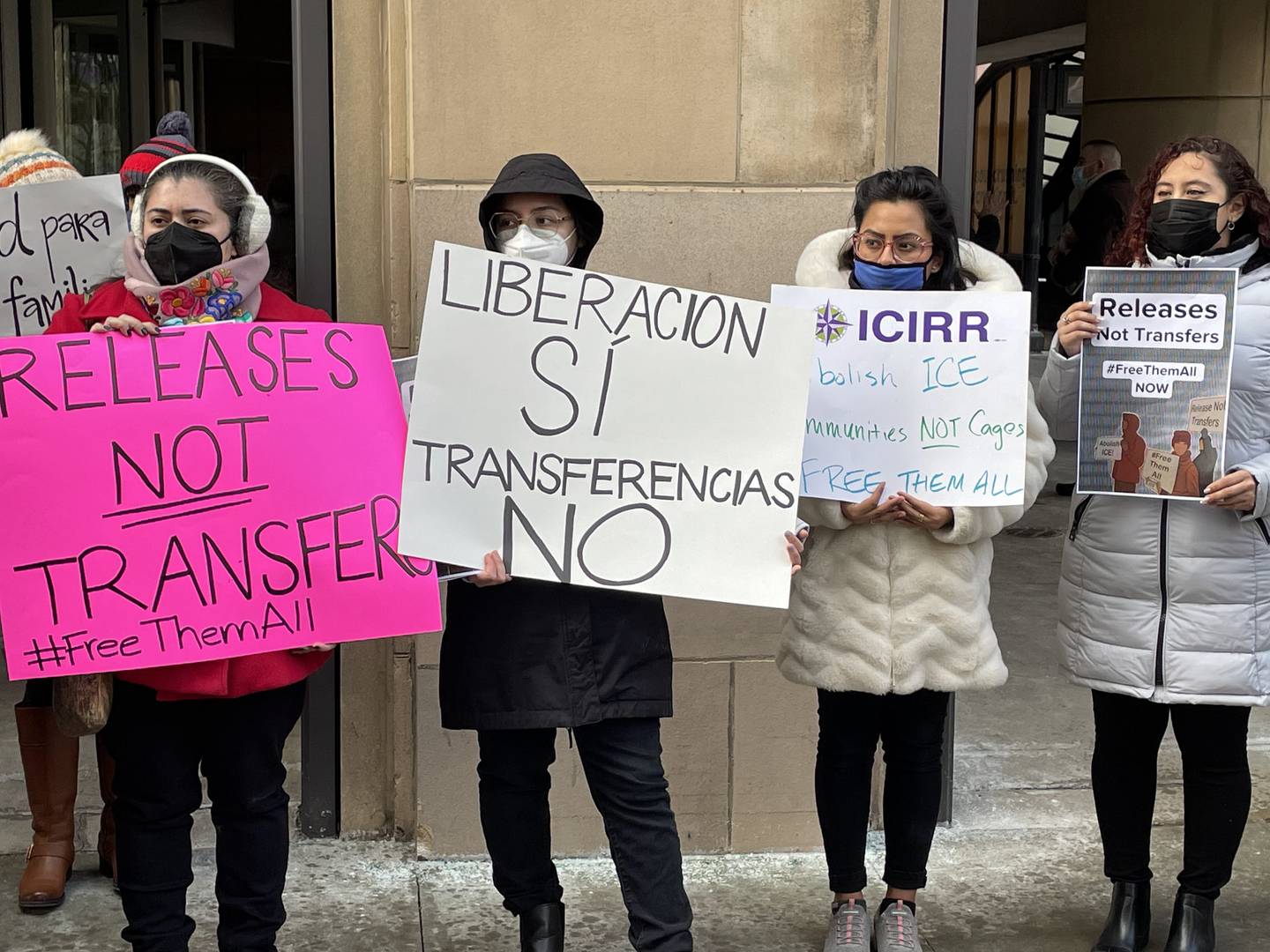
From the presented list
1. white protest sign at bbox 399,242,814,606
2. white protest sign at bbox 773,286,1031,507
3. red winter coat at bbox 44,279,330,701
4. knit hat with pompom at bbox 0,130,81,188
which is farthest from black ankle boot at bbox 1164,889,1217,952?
knit hat with pompom at bbox 0,130,81,188

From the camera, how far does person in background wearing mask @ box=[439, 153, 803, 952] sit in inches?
122

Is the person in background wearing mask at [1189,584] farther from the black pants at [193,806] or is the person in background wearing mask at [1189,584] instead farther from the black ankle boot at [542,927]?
the black pants at [193,806]

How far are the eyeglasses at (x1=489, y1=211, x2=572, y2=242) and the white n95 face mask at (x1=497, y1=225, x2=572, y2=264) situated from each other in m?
0.01

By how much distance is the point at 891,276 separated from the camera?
10.7ft

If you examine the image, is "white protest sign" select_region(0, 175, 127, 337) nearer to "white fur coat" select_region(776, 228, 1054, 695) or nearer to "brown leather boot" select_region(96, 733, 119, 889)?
"brown leather boot" select_region(96, 733, 119, 889)

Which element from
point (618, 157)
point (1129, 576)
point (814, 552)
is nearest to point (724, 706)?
point (814, 552)

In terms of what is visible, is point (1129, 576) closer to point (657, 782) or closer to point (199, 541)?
point (657, 782)

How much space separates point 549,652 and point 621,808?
1.14ft

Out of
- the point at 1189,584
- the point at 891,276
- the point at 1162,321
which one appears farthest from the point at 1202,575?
the point at 891,276

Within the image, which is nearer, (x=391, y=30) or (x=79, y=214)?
(x=79, y=214)

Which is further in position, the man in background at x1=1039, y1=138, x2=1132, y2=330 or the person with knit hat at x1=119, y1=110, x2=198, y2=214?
the man in background at x1=1039, y1=138, x2=1132, y2=330

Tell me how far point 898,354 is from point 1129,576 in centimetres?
75

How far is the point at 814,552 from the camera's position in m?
3.44

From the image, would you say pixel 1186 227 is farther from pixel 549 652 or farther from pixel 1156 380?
pixel 549 652
